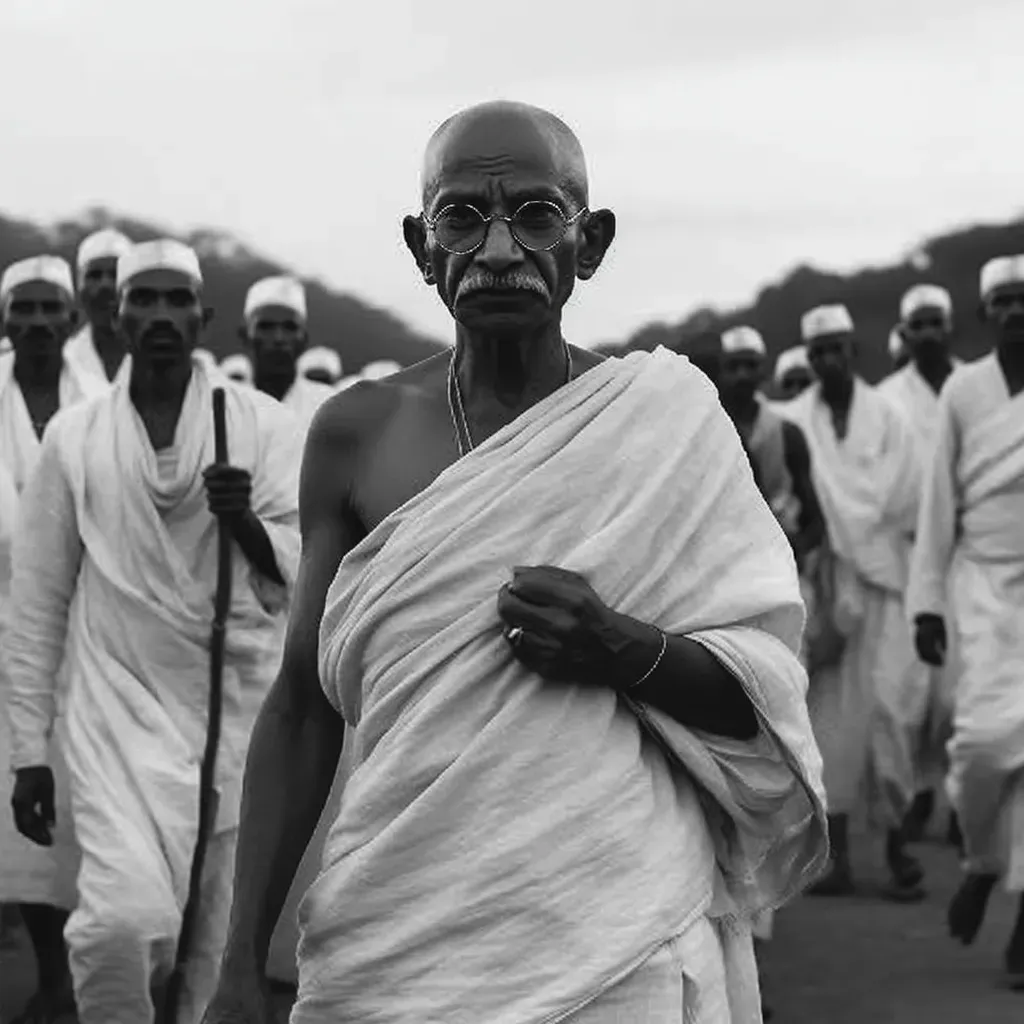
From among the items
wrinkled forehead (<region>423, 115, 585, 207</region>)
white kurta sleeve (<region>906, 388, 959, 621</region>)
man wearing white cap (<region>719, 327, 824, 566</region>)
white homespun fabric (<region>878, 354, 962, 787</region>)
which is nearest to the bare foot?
white kurta sleeve (<region>906, 388, 959, 621</region>)

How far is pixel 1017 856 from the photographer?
35.6ft

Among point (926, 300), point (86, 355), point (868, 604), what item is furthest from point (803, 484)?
point (926, 300)

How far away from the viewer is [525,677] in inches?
176

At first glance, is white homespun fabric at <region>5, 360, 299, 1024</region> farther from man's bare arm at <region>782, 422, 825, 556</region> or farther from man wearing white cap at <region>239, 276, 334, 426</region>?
man wearing white cap at <region>239, 276, 334, 426</region>

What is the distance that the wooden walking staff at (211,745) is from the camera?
877cm

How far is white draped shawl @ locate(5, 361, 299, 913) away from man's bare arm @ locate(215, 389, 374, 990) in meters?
3.93

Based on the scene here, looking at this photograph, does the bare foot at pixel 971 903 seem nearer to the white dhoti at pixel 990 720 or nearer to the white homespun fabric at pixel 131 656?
the white dhoti at pixel 990 720

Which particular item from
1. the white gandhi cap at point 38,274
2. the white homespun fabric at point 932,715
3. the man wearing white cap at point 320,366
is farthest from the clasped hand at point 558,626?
the man wearing white cap at point 320,366

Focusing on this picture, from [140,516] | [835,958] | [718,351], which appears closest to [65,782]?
[140,516]

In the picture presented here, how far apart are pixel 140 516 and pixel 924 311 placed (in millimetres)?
10290

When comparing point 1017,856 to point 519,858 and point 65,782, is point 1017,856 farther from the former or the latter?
point 519,858

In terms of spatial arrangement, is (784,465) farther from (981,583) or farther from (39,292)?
(39,292)

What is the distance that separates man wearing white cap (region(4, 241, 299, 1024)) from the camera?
8.62 m

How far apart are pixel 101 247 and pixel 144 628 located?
20.8 ft
